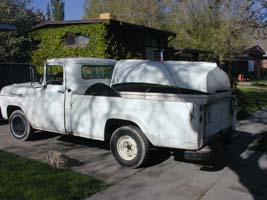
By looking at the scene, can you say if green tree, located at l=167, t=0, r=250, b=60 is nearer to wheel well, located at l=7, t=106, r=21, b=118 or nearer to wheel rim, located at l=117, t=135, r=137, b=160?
wheel well, located at l=7, t=106, r=21, b=118

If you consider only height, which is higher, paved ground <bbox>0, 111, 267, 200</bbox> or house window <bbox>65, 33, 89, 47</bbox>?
house window <bbox>65, 33, 89, 47</bbox>

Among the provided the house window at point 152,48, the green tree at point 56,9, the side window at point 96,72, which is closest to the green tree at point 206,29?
the house window at point 152,48

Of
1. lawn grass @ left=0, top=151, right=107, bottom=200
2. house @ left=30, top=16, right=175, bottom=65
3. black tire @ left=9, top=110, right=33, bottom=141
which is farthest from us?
house @ left=30, top=16, right=175, bottom=65

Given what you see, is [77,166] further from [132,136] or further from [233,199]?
[233,199]

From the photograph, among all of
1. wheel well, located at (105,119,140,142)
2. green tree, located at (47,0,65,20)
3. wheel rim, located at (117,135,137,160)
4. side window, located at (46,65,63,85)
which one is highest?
green tree, located at (47,0,65,20)

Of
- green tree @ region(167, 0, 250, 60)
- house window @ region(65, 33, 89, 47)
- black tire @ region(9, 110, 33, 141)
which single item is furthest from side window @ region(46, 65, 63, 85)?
green tree @ region(167, 0, 250, 60)

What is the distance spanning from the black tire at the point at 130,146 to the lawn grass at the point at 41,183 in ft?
3.03

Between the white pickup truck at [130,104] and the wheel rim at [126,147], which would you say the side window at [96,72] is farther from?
the wheel rim at [126,147]

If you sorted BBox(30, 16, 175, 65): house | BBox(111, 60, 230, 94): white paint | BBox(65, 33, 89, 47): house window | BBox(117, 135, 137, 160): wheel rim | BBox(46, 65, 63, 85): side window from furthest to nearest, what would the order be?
1. BBox(65, 33, 89, 47): house window
2. BBox(30, 16, 175, 65): house
3. BBox(46, 65, 63, 85): side window
4. BBox(111, 60, 230, 94): white paint
5. BBox(117, 135, 137, 160): wheel rim

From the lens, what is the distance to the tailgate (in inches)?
241

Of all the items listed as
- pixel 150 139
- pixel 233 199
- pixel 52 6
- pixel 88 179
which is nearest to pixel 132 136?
pixel 150 139

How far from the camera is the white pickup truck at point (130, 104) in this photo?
595 cm

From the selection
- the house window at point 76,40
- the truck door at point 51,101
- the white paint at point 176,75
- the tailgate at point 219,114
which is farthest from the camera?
the house window at point 76,40

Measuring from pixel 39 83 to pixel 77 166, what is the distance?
251cm
